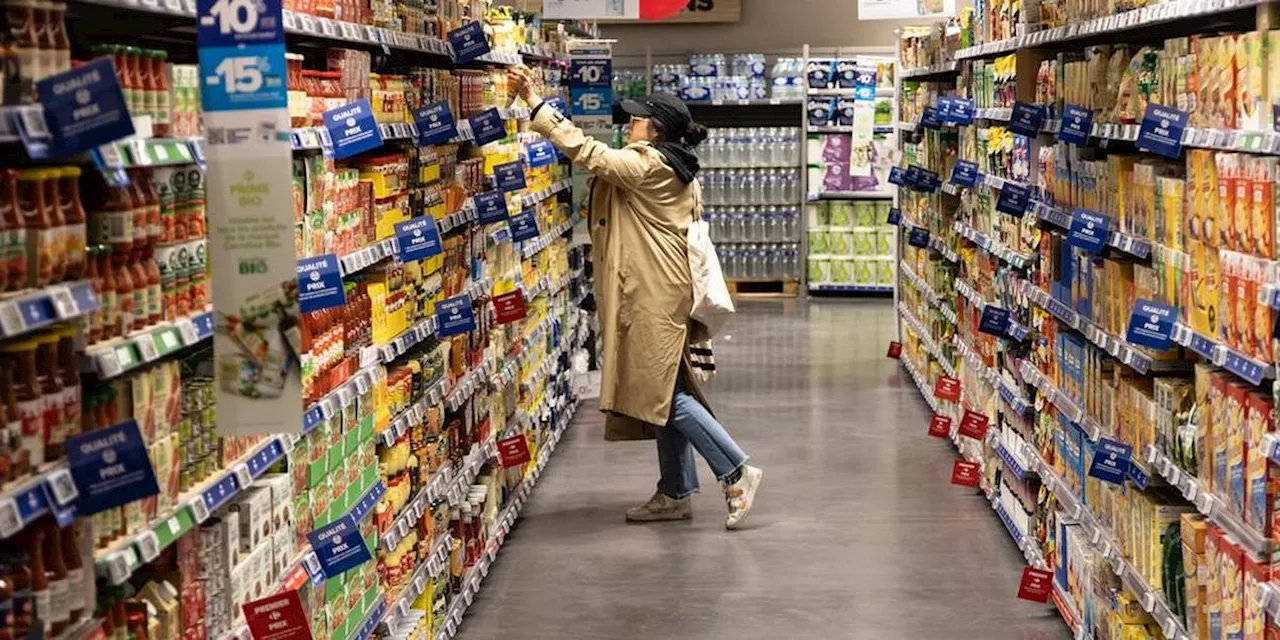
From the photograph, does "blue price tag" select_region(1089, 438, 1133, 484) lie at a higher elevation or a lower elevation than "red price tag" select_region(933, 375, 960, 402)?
higher

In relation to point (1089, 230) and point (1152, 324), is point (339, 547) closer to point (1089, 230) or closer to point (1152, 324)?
point (1152, 324)

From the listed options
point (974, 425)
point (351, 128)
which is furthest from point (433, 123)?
point (974, 425)

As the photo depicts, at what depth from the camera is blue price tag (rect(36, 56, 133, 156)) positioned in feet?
8.88

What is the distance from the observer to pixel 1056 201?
6.57 meters

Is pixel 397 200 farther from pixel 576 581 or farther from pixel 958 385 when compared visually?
pixel 958 385

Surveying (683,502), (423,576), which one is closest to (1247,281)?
(423,576)

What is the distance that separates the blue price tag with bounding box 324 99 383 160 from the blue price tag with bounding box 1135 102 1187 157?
2.08 meters

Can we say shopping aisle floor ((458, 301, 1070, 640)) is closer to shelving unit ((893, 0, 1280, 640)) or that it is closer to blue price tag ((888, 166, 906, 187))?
shelving unit ((893, 0, 1280, 640))

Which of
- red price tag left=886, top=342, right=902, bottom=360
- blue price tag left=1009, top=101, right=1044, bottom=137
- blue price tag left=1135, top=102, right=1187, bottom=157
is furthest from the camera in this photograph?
red price tag left=886, top=342, right=902, bottom=360

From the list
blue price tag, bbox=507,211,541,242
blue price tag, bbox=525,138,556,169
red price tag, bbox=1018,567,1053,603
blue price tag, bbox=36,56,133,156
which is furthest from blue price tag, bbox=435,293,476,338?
blue price tag, bbox=36,56,133,156

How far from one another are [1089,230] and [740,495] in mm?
2829

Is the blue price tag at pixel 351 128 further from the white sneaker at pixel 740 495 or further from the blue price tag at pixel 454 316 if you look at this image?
the white sneaker at pixel 740 495

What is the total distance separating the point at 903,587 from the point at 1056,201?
1.68 m

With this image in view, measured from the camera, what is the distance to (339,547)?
436 cm
